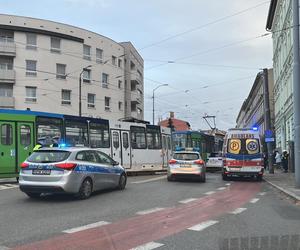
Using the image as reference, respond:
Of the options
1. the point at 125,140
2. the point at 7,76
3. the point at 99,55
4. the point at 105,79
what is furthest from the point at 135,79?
the point at 125,140

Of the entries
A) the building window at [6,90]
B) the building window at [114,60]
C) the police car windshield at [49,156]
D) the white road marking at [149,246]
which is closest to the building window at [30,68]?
the building window at [6,90]

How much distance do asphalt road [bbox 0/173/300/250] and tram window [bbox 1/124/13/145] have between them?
4063 mm

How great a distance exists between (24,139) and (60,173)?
22.5ft

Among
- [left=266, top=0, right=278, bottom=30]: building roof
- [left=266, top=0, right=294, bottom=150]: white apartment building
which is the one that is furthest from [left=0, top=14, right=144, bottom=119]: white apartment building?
[left=266, top=0, right=294, bottom=150]: white apartment building

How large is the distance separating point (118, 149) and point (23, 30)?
1080 inches

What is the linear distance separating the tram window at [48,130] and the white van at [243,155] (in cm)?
933

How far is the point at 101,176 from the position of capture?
1457 cm

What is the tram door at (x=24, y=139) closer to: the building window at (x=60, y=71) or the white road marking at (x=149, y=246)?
the white road marking at (x=149, y=246)

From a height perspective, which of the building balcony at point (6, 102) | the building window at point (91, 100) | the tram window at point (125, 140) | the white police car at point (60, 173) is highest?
the building window at point (91, 100)

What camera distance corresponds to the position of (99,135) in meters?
22.8

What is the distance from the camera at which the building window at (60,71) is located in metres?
48.9

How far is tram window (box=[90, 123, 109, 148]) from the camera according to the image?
22250 millimetres

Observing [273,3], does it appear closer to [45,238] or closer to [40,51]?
[40,51]

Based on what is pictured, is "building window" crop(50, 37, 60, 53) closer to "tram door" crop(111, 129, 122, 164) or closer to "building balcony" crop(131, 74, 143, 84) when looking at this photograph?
"building balcony" crop(131, 74, 143, 84)
